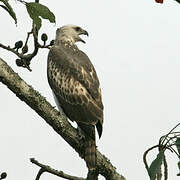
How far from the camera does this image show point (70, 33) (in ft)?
30.1

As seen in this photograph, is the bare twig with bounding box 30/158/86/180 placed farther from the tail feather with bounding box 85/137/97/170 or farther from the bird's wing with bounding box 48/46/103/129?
the bird's wing with bounding box 48/46/103/129

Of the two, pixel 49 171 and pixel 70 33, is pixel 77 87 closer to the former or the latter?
pixel 70 33

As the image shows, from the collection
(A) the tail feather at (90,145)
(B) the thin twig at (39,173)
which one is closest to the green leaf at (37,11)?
(B) the thin twig at (39,173)

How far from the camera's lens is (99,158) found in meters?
5.57

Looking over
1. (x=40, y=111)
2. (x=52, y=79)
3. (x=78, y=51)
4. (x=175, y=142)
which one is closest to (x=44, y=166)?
(x=40, y=111)

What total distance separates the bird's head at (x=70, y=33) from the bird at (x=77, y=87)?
0.55m

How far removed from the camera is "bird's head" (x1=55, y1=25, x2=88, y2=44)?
901 cm

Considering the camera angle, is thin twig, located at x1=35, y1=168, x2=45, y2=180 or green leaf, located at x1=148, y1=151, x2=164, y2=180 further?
thin twig, located at x1=35, y1=168, x2=45, y2=180

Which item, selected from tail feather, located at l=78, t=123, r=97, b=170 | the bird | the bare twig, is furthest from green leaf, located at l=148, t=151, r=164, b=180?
the bird

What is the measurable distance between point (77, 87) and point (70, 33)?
81.0 inches

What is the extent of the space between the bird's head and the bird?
1.81 feet

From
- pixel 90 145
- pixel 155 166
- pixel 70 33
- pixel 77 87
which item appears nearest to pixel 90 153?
pixel 90 145

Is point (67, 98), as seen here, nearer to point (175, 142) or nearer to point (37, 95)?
point (37, 95)

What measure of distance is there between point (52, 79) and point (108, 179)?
281 cm
